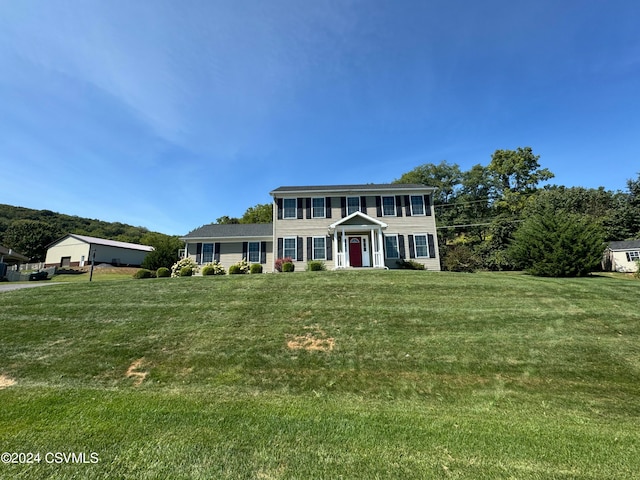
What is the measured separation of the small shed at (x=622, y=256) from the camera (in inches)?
Answer: 1122

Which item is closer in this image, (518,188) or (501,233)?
(501,233)

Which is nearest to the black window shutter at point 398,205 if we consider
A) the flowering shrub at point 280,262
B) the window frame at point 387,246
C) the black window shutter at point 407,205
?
the black window shutter at point 407,205

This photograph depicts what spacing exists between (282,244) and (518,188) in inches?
1365

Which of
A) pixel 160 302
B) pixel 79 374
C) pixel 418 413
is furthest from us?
pixel 160 302

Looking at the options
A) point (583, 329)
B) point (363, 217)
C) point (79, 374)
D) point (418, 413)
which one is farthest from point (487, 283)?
point (79, 374)

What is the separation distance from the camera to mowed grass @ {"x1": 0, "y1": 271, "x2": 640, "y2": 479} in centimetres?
323

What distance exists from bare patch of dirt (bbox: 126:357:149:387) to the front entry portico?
44.6 ft

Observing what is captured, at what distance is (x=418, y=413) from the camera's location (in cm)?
446

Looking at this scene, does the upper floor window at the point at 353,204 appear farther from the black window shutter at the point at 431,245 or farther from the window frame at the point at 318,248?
the black window shutter at the point at 431,245

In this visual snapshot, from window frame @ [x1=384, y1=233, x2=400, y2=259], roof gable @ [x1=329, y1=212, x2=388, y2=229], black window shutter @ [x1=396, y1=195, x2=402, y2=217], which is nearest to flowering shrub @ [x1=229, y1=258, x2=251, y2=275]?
roof gable @ [x1=329, y1=212, x2=388, y2=229]

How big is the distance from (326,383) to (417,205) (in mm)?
17318

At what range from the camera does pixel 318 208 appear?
20.9m

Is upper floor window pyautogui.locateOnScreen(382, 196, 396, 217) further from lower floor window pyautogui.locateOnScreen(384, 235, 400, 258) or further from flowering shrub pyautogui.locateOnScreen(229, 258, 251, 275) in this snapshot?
flowering shrub pyautogui.locateOnScreen(229, 258, 251, 275)

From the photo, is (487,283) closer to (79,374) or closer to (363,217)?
(363,217)
